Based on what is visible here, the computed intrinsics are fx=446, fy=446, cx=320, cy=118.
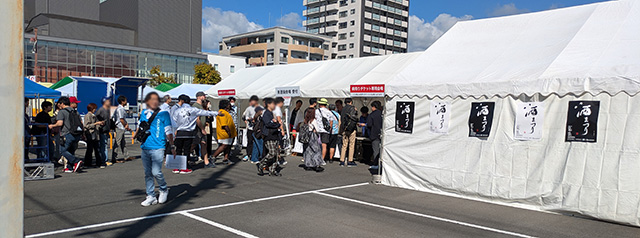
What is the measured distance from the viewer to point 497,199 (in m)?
7.26

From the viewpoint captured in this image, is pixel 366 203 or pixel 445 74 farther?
pixel 445 74

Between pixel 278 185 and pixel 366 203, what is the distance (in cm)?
213

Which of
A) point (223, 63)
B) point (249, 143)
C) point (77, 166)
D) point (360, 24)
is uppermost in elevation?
point (360, 24)

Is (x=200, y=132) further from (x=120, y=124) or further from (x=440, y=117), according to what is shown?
(x=440, y=117)

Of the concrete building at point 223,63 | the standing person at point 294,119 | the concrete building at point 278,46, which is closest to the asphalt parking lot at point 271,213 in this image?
the standing person at point 294,119

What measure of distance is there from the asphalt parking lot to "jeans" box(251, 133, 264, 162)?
1579mm

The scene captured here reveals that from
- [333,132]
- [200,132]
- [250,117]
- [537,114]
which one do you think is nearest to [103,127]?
[200,132]

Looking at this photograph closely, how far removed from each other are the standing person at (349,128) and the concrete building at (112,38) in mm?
35865

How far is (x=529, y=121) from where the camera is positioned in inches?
271

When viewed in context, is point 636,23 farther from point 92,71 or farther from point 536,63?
point 92,71

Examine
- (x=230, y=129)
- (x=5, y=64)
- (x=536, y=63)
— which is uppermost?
(x=536, y=63)

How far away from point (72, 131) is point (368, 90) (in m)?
6.94

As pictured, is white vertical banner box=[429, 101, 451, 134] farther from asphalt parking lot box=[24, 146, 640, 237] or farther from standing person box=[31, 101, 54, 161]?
standing person box=[31, 101, 54, 161]

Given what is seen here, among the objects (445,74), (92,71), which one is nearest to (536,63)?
(445,74)
